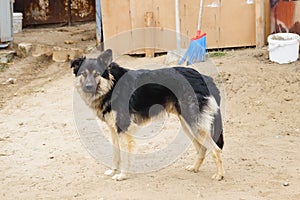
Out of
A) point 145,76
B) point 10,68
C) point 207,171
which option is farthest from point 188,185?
point 10,68

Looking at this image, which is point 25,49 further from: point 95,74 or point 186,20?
point 95,74

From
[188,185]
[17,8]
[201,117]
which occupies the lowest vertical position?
[188,185]

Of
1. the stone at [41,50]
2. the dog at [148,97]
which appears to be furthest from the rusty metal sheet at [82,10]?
the dog at [148,97]

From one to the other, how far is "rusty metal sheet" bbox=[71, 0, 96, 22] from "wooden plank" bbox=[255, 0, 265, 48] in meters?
4.96

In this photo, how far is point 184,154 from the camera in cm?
574

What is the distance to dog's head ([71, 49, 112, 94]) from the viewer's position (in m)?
4.97

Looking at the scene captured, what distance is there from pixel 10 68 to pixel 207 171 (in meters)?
5.75

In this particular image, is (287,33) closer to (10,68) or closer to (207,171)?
(207,171)

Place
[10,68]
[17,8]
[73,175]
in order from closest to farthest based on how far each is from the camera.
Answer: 1. [73,175]
2. [10,68]
3. [17,8]

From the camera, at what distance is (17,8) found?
1249 centimetres

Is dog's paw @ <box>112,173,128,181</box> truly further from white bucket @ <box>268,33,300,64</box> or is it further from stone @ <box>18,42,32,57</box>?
stone @ <box>18,42,32,57</box>

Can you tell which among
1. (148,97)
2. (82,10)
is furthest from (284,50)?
(82,10)

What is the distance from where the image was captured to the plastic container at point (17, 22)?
11.7 metres

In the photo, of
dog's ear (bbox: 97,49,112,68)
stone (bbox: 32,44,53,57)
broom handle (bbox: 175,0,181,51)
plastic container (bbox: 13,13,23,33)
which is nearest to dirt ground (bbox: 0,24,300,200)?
broom handle (bbox: 175,0,181,51)
